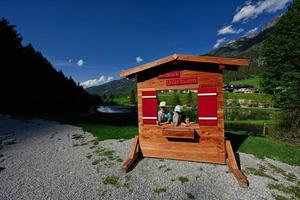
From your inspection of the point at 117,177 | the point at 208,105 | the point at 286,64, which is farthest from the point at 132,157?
the point at 286,64

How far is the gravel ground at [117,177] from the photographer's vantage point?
5977 millimetres

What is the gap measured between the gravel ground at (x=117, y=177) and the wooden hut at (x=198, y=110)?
0.48 meters

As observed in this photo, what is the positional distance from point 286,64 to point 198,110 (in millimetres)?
14730

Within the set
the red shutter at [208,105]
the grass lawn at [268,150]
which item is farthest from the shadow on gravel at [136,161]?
the grass lawn at [268,150]

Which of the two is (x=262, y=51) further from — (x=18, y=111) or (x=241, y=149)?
(x=18, y=111)

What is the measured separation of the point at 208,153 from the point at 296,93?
Answer: 13.2 m

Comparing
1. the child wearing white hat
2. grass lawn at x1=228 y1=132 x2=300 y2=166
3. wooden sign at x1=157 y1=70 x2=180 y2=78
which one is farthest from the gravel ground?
wooden sign at x1=157 y1=70 x2=180 y2=78

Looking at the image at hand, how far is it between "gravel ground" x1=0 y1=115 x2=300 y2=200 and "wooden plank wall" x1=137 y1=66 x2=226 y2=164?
0.34 meters

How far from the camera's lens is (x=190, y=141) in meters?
8.23

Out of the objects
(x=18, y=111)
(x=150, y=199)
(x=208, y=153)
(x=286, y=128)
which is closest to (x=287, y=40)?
(x=286, y=128)

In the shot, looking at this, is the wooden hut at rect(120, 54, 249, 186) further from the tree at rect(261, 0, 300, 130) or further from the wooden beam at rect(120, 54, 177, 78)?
the tree at rect(261, 0, 300, 130)

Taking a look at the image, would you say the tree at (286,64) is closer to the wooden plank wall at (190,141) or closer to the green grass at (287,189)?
the green grass at (287,189)

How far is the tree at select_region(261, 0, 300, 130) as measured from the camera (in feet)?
55.6

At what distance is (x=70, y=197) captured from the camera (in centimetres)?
582
